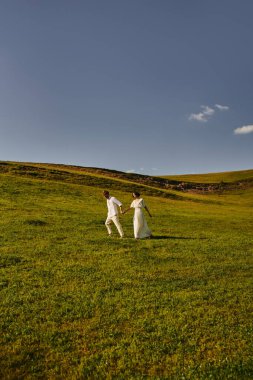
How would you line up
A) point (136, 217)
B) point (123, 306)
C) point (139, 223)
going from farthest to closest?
point (139, 223) < point (136, 217) < point (123, 306)

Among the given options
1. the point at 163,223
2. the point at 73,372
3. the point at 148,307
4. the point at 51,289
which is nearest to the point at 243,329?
the point at 148,307

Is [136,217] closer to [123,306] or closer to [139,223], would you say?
[139,223]

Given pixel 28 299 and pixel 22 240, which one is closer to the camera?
pixel 28 299

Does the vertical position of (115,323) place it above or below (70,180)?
below

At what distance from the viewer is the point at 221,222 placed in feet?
129

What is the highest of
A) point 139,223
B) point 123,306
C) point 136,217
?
point 136,217

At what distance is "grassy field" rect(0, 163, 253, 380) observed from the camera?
8.88 meters

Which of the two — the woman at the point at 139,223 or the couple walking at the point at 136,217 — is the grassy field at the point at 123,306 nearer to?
the woman at the point at 139,223

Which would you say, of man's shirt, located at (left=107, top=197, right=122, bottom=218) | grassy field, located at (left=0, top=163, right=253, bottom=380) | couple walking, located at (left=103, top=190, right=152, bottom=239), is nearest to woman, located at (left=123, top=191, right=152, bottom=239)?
couple walking, located at (left=103, top=190, right=152, bottom=239)

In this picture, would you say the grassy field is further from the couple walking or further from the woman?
the couple walking

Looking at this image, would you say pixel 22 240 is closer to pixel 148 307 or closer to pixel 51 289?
pixel 51 289

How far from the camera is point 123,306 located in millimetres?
12391

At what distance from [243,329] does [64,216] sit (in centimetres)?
2614

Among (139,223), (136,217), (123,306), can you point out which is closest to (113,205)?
(136,217)
